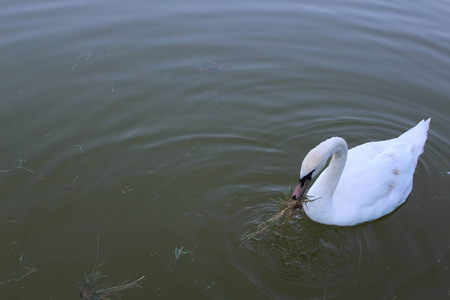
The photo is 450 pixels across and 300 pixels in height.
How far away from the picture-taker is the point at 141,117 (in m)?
7.14

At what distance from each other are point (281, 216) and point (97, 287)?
2.23 m

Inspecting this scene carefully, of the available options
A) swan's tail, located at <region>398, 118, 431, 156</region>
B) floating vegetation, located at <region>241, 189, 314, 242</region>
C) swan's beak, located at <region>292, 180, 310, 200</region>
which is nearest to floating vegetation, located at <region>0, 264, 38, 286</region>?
floating vegetation, located at <region>241, 189, 314, 242</region>

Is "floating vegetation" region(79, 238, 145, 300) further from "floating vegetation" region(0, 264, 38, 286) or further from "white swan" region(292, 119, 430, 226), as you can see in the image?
"white swan" region(292, 119, 430, 226)

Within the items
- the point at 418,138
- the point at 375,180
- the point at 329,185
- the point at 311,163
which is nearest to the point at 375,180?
the point at 375,180

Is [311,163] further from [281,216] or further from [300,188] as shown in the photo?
[281,216]

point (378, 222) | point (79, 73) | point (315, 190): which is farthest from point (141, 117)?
point (378, 222)

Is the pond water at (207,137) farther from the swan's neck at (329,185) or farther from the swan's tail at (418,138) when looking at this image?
the swan's tail at (418,138)

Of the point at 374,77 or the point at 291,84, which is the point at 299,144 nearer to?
the point at 291,84

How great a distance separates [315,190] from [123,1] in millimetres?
7532

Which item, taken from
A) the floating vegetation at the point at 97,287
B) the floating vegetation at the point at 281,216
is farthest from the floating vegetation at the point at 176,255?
the floating vegetation at the point at 281,216

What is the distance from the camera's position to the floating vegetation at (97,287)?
4609mm

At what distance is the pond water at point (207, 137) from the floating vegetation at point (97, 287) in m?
0.09

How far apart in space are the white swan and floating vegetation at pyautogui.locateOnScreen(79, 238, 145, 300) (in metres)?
2.26

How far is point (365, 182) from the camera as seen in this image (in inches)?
223
